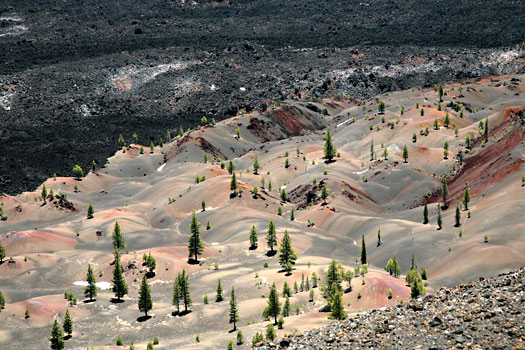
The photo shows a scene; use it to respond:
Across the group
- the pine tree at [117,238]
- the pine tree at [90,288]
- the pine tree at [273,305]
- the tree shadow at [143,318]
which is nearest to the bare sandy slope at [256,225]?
the tree shadow at [143,318]

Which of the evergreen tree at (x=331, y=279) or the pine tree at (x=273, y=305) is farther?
the evergreen tree at (x=331, y=279)

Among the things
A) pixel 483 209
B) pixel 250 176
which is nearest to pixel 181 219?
pixel 250 176

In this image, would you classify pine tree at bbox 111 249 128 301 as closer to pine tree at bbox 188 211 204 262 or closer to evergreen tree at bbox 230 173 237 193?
pine tree at bbox 188 211 204 262

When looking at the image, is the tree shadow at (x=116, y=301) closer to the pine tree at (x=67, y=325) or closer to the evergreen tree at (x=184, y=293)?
the evergreen tree at (x=184, y=293)

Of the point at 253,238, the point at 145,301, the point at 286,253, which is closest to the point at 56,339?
the point at 145,301

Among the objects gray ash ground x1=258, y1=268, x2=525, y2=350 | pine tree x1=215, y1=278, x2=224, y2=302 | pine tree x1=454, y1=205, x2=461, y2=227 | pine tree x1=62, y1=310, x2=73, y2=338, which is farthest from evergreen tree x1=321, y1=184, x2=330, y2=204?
gray ash ground x1=258, y1=268, x2=525, y2=350

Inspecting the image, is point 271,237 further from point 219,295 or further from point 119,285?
point 119,285
